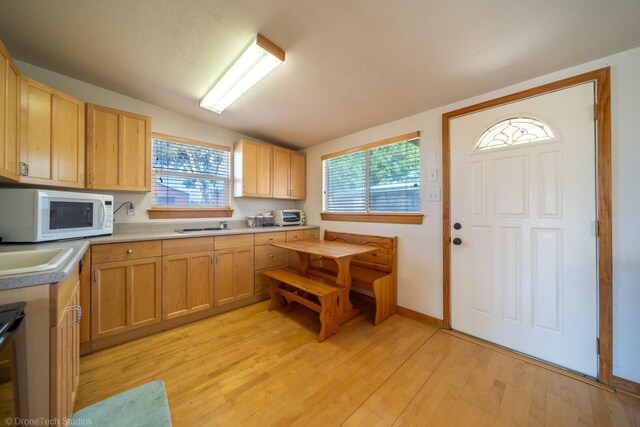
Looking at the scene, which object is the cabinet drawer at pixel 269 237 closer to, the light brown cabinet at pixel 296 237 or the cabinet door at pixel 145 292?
the light brown cabinet at pixel 296 237

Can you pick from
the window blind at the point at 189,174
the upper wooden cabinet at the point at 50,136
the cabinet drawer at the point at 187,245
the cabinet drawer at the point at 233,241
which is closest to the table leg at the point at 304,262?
the cabinet drawer at the point at 233,241

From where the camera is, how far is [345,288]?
2.36 meters

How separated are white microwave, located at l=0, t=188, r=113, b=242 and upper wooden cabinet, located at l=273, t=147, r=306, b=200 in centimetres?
210

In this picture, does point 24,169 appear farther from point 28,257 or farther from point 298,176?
point 298,176

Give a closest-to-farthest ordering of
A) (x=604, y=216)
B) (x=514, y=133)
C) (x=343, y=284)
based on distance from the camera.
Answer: (x=604, y=216), (x=514, y=133), (x=343, y=284)

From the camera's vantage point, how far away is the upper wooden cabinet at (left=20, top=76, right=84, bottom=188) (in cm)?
164

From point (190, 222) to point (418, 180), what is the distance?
2.91 meters

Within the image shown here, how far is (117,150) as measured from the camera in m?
2.21

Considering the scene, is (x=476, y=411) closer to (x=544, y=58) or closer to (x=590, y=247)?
(x=590, y=247)

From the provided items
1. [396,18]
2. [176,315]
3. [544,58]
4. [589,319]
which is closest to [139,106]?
[176,315]

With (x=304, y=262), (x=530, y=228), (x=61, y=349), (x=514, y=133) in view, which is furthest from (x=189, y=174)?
(x=530, y=228)

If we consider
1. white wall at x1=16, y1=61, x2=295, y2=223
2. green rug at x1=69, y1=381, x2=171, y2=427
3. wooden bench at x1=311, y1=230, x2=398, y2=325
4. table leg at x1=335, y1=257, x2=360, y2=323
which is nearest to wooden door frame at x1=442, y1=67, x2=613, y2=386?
wooden bench at x1=311, y1=230, x2=398, y2=325

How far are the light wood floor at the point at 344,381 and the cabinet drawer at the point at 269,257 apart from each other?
888 millimetres

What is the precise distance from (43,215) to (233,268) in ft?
5.21
